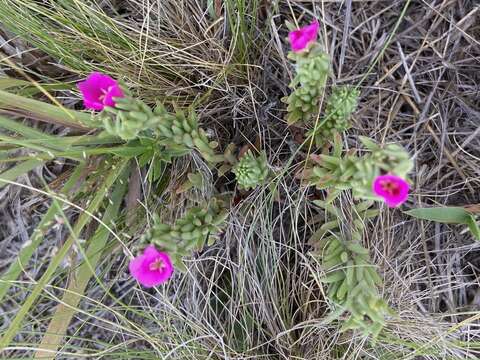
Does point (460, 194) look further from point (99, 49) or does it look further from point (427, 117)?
point (99, 49)

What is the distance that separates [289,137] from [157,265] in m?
0.80

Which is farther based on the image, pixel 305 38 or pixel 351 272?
pixel 351 272

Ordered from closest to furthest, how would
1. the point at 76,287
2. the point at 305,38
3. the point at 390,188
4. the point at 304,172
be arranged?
the point at 390,188 → the point at 305,38 → the point at 304,172 → the point at 76,287

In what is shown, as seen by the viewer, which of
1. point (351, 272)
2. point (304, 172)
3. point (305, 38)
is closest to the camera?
point (305, 38)

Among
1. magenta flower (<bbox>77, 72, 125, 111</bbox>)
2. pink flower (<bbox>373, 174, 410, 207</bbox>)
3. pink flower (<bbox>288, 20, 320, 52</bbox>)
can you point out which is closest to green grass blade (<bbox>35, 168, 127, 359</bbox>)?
magenta flower (<bbox>77, 72, 125, 111</bbox>)

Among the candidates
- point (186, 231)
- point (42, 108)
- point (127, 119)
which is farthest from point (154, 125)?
point (42, 108)

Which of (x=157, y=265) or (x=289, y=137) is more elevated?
(x=157, y=265)

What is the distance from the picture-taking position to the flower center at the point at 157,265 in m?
1.44

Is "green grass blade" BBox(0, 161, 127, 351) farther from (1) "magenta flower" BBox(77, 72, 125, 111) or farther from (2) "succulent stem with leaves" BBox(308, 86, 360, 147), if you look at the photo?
(2) "succulent stem with leaves" BBox(308, 86, 360, 147)

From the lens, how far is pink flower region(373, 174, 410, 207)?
3.83 feet

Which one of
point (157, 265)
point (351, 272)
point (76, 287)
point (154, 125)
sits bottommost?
point (76, 287)

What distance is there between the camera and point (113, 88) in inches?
57.1

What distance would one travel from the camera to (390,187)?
1.20 metres

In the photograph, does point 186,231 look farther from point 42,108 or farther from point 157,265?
point 42,108
